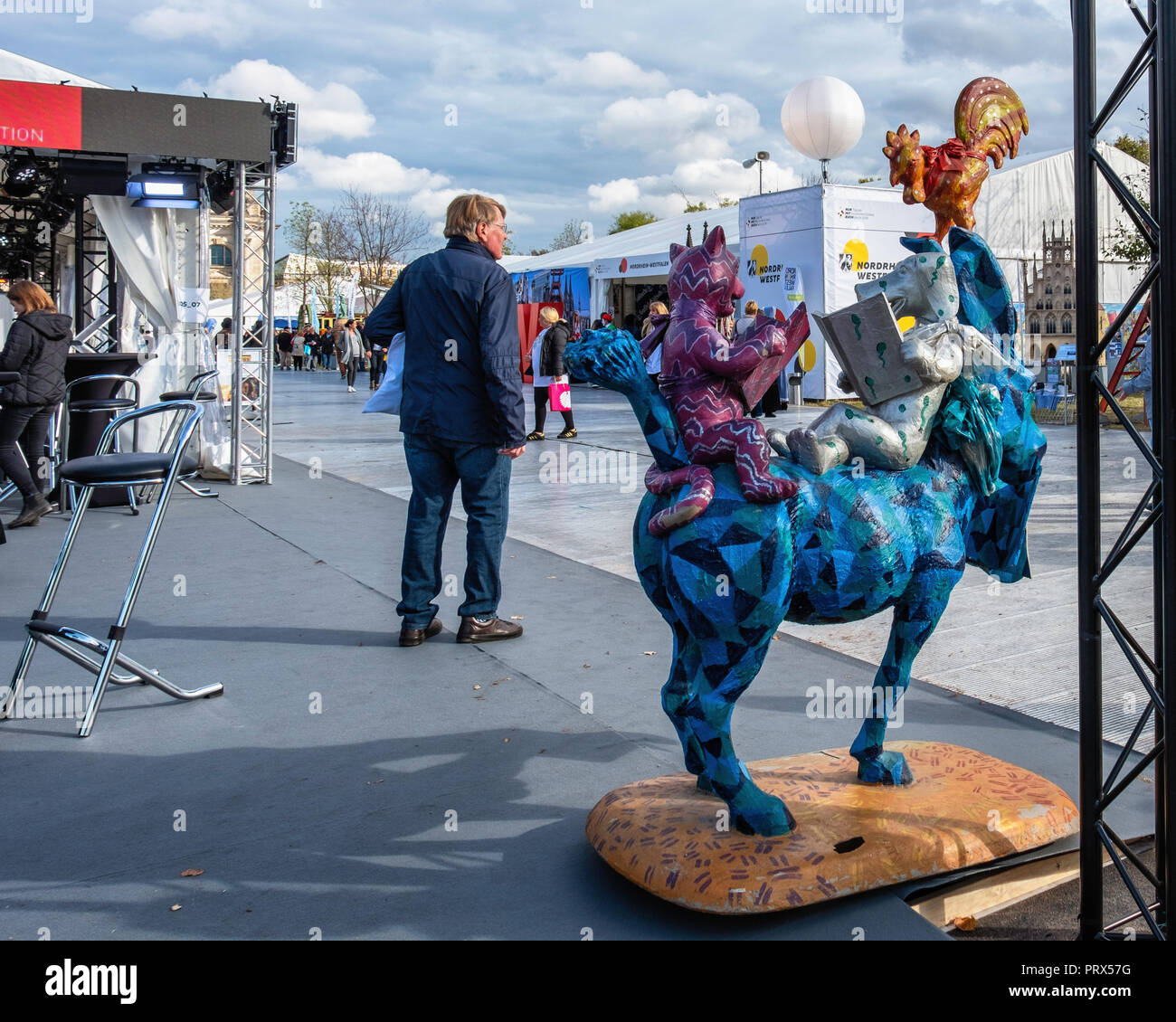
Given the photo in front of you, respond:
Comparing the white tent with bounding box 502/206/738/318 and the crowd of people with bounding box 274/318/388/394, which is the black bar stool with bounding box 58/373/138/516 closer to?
the white tent with bounding box 502/206/738/318

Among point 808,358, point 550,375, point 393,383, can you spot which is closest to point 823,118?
point 808,358

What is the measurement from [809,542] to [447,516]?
2774mm

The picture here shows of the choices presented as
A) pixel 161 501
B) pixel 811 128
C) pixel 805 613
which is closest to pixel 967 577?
pixel 805 613

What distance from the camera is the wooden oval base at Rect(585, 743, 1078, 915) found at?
268 cm

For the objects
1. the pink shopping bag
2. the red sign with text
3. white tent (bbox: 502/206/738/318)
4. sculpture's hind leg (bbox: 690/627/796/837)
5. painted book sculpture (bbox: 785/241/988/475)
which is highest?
white tent (bbox: 502/206/738/318)

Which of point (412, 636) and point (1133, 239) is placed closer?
point (412, 636)

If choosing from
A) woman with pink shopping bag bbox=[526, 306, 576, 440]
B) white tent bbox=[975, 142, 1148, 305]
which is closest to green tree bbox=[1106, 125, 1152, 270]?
white tent bbox=[975, 142, 1148, 305]

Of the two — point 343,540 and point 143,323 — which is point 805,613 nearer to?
point 343,540

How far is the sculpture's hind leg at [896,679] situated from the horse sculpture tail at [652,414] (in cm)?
78

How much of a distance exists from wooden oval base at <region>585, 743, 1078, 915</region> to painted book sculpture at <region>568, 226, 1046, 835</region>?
12cm

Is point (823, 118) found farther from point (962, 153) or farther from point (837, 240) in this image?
point (962, 153)

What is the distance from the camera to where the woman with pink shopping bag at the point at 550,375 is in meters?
14.9

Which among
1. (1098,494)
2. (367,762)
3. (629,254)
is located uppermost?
(629,254)

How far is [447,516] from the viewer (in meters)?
5.25
